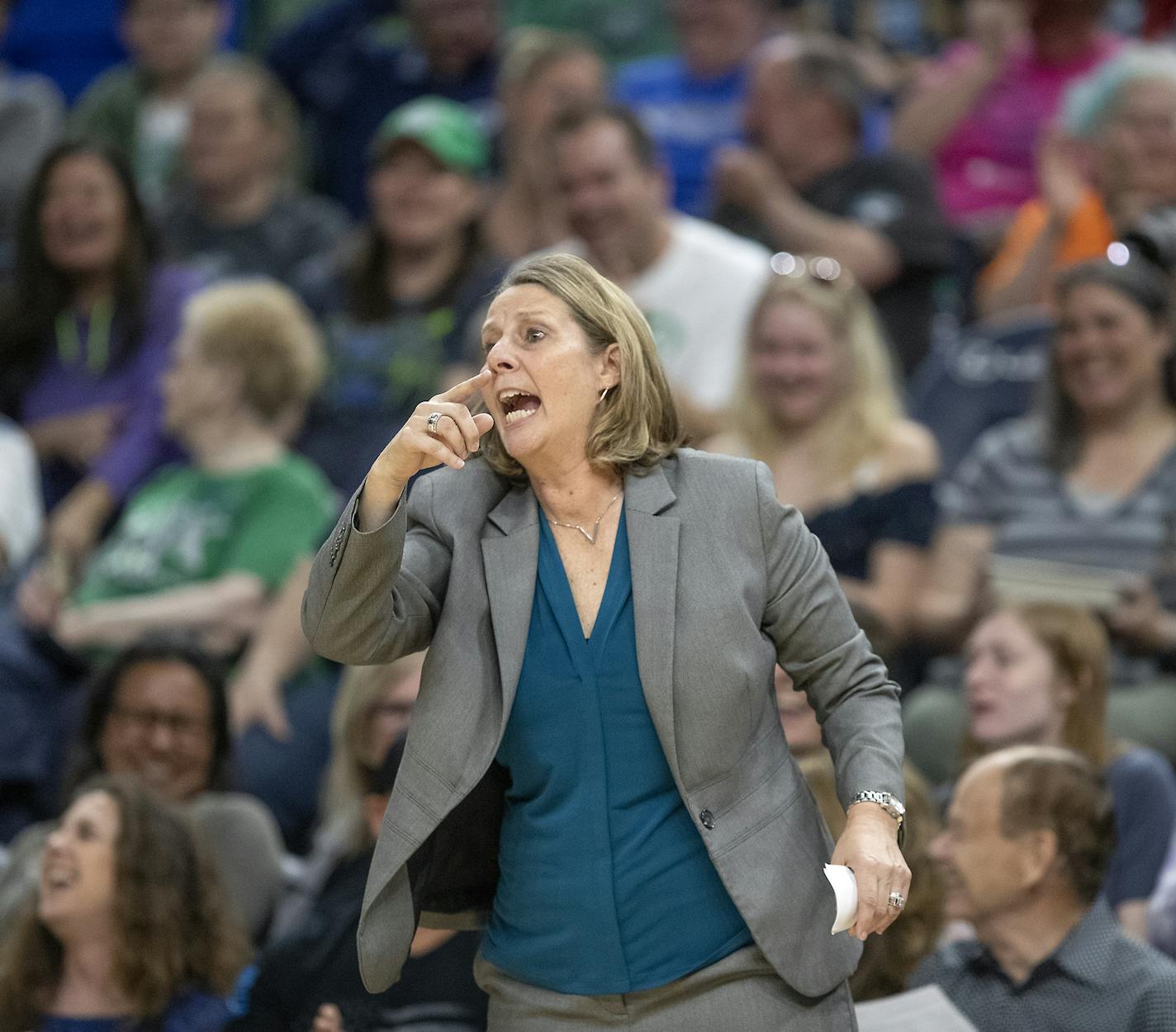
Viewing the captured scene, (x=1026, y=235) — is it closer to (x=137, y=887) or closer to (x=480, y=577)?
(x=137, y=887)

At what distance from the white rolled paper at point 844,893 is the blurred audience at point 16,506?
3.71m

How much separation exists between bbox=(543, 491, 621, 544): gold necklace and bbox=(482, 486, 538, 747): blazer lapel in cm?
2

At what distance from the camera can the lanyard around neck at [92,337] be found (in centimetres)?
593

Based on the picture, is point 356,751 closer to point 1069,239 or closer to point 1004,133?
point 1069,239

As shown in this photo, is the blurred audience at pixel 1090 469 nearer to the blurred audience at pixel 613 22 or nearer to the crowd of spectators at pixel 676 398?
the crowd of spectators at pixel 676 398

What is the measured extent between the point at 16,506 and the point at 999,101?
135 inches

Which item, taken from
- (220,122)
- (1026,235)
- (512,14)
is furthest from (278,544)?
(512,14)

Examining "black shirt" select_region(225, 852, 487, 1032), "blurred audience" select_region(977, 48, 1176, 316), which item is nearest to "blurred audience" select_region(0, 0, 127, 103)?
"blurred audience" select_region(977, 48, 1176, 316)

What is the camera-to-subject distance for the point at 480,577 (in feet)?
7.62

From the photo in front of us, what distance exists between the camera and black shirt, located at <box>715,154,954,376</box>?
5.73 m

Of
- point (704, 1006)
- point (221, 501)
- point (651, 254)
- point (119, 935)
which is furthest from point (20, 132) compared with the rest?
point (704, 1006)

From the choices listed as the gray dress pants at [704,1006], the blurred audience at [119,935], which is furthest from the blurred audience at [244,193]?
the gray dress pants at [704,1006]

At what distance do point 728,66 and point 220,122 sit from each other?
5.94 ft

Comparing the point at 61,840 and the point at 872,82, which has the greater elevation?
the point at 872,82
